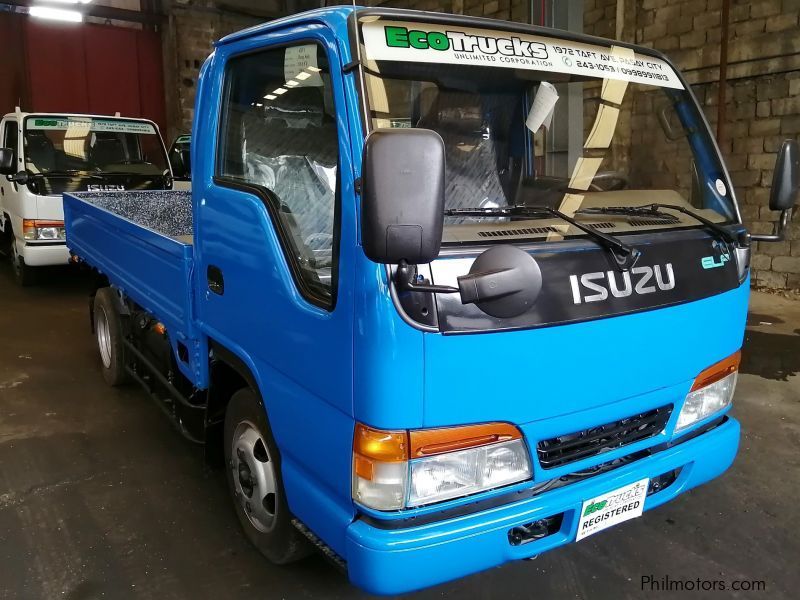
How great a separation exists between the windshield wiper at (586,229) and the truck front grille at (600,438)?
1.75ft

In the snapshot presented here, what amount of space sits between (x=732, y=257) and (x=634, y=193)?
42cm

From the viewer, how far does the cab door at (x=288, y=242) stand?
6.26ft

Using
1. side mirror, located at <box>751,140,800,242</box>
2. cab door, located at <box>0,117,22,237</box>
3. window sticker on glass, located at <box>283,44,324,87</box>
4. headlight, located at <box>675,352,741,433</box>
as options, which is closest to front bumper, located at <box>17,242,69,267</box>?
cab door, located at <box>0,117,22,237</box>

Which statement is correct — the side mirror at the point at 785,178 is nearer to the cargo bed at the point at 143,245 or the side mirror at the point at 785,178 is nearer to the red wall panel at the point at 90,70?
the cargo bed at the point at 143,245

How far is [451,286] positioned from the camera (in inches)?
67.4

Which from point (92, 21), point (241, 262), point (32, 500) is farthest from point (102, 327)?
point (92, 21)

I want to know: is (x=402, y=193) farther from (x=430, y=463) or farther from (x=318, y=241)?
(x=430, y=463)

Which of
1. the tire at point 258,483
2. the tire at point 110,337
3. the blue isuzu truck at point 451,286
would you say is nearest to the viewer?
the blue isuzu truck at point 451,286

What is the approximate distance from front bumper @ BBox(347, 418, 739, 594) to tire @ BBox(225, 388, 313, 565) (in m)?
0.59

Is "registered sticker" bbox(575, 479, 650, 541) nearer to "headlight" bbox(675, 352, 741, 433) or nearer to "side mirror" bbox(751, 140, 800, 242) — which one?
"headlight" bbox(675, 352, 741, 433)

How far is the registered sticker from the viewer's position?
81.7 inches

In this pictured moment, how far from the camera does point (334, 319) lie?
1878 mm

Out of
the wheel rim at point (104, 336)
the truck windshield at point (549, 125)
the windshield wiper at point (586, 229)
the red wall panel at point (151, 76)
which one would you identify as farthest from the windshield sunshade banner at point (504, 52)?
the red wall panel at point (151, 76)

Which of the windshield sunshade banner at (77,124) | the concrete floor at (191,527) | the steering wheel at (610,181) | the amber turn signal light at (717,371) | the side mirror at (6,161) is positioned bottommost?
the concrete floor at (191,527)
